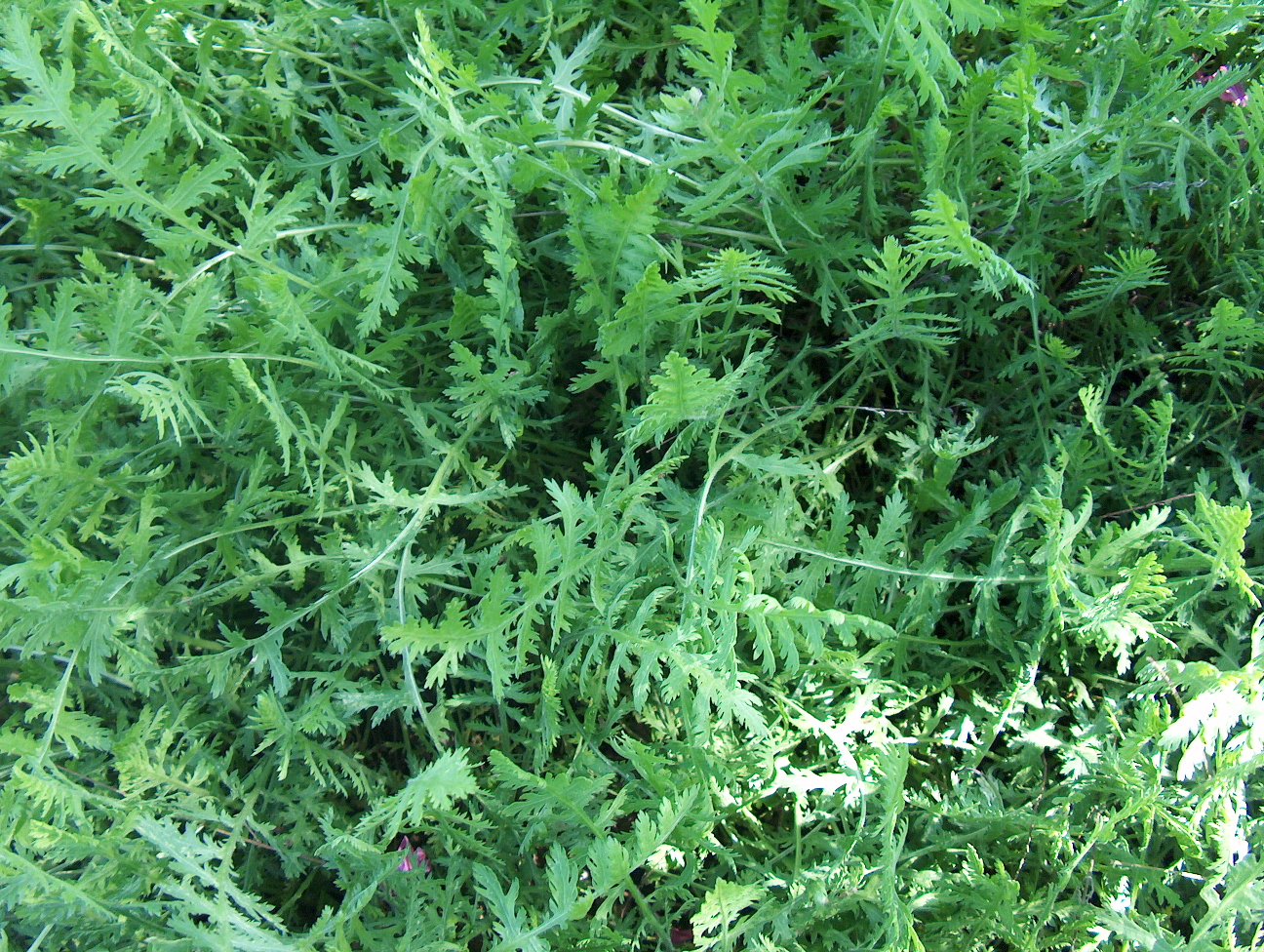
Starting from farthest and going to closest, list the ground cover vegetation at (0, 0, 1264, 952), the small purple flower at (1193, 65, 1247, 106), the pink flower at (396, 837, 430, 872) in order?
the small purple flower at (1193, 65, 1247, 106)
the pink flower at (396, 837, 430, 872)
the ground cover vegetation at (0, 0, 1264, 952)

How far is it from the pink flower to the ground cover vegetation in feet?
0.03

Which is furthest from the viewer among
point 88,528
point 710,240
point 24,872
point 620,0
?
point 620,0

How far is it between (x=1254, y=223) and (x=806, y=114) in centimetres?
71

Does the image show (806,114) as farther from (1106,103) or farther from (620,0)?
(620,0)

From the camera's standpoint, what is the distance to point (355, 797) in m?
1.35

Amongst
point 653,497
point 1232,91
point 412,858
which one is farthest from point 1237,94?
point 412,858

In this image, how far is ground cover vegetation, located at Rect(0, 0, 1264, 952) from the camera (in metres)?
1.09

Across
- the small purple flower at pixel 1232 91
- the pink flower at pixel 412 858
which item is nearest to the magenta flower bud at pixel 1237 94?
the small purple flower at pixel 1232 91

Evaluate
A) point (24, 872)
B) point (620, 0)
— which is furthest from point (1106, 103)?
point (24, 872)

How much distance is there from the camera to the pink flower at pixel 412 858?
47.5 inches

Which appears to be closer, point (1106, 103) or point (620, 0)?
point (1106, 103)

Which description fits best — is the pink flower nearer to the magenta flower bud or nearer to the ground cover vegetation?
the ground cover vegetation

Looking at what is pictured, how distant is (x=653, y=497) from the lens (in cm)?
131

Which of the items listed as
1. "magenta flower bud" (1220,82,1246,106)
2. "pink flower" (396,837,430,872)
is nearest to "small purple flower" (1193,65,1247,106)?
"magenta flower bud" (1220,82,1246,106)
